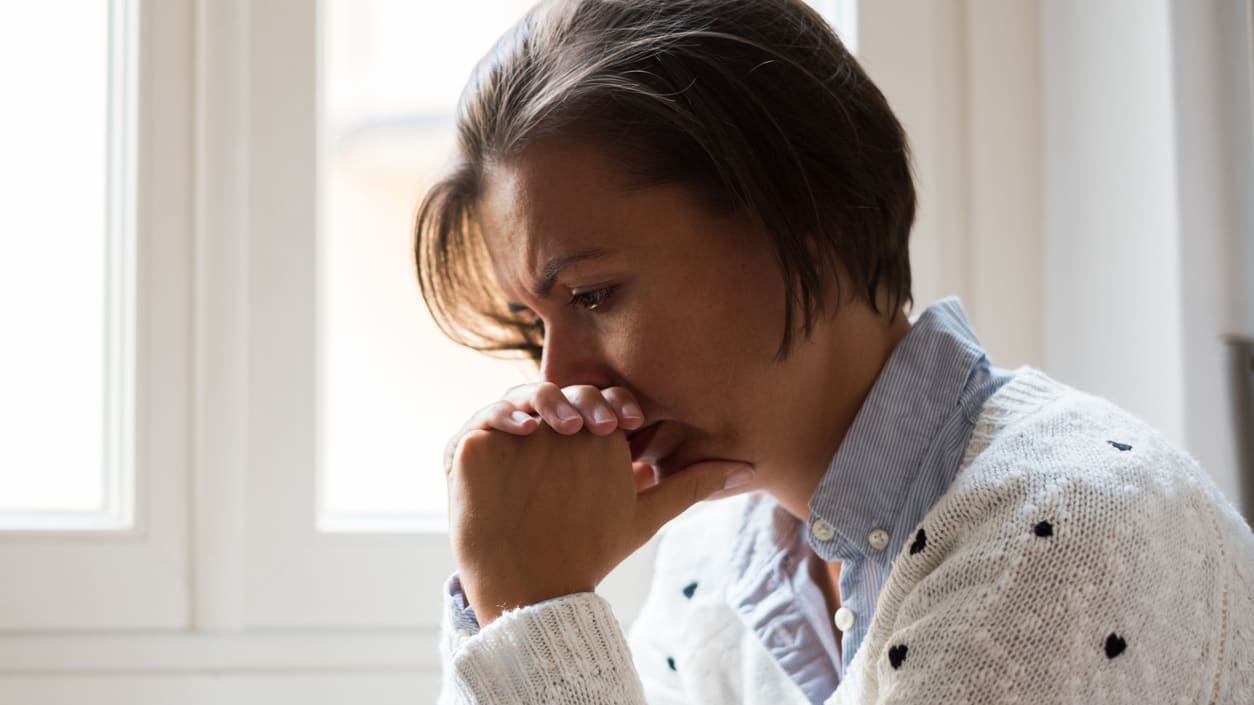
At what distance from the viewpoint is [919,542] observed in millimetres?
827

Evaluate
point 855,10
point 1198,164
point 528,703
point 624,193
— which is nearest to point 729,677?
point 528,703

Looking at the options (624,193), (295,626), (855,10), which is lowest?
(295,626)

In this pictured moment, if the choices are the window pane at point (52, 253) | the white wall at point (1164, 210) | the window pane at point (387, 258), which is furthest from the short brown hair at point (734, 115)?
the window pane at point (52, 253)

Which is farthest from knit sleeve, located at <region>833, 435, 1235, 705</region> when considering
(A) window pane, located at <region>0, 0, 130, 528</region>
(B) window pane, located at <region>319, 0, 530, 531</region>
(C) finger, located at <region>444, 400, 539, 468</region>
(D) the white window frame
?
(A) window pane, located at <region>0, 0, 130, 528</region>

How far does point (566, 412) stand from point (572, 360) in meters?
0.06

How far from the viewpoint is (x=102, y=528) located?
134cm

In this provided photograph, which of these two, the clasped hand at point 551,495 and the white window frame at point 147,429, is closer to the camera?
the clasped hand at point 551,495

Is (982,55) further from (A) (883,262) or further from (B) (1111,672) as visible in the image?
(B) (1111,672)

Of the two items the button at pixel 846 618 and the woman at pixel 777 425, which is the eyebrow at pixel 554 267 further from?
the button at pixel 846 618

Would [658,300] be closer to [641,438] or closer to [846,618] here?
[641,438]

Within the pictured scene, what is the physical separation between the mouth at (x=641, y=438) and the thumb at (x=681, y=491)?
35 millimetres

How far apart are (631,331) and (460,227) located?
0.26 meters

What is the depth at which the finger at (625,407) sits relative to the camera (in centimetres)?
91

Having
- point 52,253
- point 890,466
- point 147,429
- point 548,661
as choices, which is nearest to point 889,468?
point 890,466
